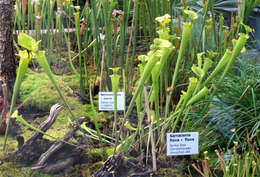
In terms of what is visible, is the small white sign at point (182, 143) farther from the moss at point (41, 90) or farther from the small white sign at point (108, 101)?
the moss at point (41, 90)

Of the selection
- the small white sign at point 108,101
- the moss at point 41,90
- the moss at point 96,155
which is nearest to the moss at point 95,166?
the moss at point 96,155

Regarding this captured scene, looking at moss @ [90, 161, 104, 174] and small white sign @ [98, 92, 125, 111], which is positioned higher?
small white sign @ [98, 92, 125, 111]

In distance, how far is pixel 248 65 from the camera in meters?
1.36

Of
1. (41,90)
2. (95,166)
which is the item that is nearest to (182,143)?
(95,166)

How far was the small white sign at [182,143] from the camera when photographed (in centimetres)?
91

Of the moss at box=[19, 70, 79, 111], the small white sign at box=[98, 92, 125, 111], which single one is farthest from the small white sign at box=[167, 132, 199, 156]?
the moss at box=[19, 70, 79, 111]

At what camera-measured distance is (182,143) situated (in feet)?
3.05

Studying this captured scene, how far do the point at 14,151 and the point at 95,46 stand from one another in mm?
577

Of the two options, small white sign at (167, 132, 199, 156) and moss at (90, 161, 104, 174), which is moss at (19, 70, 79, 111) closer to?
moss at (90, 161, 104, 174)

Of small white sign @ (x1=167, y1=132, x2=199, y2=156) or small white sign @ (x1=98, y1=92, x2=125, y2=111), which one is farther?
small white sign @ (x1=98, y1=92, x2=125, y2=111)

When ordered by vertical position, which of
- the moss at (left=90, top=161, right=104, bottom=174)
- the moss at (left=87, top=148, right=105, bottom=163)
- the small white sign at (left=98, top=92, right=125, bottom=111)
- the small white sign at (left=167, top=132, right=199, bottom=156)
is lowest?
the moss at (left=90, top=161, right=104, bottom=174)

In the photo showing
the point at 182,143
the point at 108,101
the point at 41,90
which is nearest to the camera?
the point at 182,143

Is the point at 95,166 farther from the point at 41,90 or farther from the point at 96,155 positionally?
the point at 41,90

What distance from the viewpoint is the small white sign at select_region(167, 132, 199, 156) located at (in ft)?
3.00
